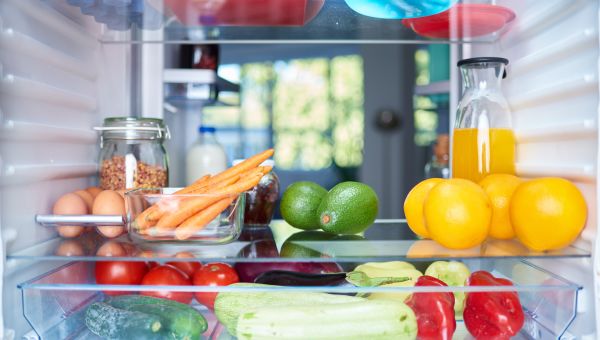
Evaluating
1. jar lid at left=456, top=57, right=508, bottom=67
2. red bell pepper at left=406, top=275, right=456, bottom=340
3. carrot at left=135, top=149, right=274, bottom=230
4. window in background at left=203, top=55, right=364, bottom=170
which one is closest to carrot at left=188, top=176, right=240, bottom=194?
carrot at left=135, top=149, right=274, bottom=230

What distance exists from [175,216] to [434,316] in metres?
0.40

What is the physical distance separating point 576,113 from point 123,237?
73 centimetres

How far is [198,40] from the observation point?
1267mm

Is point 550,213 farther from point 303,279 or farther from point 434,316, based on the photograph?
point 303,279

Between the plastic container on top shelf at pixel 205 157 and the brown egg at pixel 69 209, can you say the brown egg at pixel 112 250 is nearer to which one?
the brown egg at pixel 69 209

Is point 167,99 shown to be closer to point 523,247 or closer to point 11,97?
point 11,97

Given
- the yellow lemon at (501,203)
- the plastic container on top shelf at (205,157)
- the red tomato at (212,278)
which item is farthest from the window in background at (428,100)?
the red tomato at (212,278)

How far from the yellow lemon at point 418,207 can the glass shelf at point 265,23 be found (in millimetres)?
293

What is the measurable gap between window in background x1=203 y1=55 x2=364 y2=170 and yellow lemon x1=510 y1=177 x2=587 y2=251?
140 inches

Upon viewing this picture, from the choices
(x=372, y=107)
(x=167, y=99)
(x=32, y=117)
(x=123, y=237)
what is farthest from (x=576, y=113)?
(x=372, y=107)

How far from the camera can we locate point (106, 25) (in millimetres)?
1249

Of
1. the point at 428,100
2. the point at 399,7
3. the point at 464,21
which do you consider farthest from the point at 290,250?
the point at 428,100

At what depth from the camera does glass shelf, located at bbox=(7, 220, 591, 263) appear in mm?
812

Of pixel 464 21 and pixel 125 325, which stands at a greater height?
pixel 464 21
